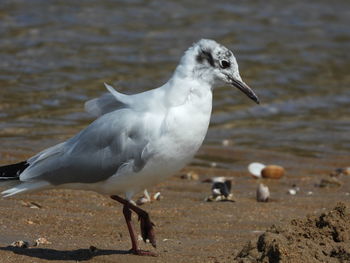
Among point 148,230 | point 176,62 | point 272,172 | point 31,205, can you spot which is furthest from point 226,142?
point 148,230

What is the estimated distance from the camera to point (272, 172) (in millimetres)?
7684

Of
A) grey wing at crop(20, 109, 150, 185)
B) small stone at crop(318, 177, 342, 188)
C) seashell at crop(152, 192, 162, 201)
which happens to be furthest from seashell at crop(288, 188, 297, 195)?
grey wing at crop(20, 109, 150, 185)

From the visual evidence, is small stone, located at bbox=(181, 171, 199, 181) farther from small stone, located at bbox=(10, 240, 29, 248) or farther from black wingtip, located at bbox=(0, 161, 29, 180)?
small stone, located at bbox=(10, 240, 29, 248)

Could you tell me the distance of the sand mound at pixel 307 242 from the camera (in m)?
4.29

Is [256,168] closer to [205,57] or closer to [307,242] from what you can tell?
[205,57]

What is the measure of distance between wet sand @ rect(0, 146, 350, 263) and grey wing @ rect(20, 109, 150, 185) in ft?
1.38

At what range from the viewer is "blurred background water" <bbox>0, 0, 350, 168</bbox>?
920 centimetres

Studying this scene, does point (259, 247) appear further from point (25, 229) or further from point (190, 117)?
point (25, 229)

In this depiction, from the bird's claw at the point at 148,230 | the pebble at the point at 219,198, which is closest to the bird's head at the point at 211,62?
the bird's claw at the point at 148,230

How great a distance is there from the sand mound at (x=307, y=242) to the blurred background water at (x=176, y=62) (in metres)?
3.35

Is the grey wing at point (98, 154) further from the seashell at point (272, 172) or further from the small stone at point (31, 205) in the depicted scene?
the seashell at point (272, 172)

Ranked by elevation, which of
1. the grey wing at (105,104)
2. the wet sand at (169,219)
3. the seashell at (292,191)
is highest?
the grey wing at (105,104)

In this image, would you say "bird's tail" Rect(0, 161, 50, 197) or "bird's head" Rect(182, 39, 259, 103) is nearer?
"bird's head" Rect(182, 39, 259, 103)

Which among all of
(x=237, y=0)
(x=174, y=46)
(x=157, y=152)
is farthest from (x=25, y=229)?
(x=237, y=0)
